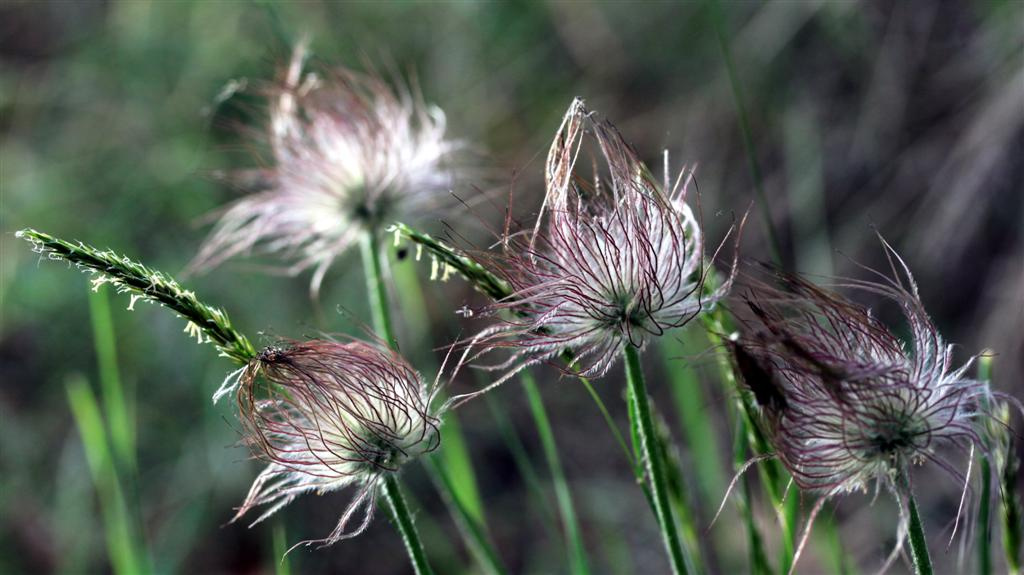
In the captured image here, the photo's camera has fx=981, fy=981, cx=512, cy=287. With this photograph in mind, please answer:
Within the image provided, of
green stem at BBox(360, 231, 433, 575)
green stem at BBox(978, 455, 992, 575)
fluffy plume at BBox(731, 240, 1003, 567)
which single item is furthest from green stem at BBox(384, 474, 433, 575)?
green stem at BBox(978, 455, 992, 575)

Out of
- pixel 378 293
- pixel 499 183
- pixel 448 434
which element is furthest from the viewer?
pixel 499 183

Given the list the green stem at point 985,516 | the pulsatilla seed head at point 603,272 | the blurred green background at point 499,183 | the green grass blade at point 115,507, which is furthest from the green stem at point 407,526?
the blurred green background at point 499,183

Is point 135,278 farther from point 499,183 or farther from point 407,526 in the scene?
point 499,183

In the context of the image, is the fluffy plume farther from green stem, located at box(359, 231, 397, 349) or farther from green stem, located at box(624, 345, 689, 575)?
green stem, located at box(359, 231, 397, 349)

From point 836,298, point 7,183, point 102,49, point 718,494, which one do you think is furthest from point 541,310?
point 102,49

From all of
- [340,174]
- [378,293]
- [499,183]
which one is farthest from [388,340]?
[499,183]

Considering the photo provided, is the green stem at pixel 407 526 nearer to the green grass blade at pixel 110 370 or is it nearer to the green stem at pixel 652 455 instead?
the green stem at pixel 652 455

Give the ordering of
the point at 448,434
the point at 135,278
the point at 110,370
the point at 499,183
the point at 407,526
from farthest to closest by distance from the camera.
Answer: the point at 499,183, the point at 448,434, the point at 110,370, the point at 407,526, the point at 135,278

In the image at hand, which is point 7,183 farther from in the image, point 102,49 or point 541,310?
point 541,310
